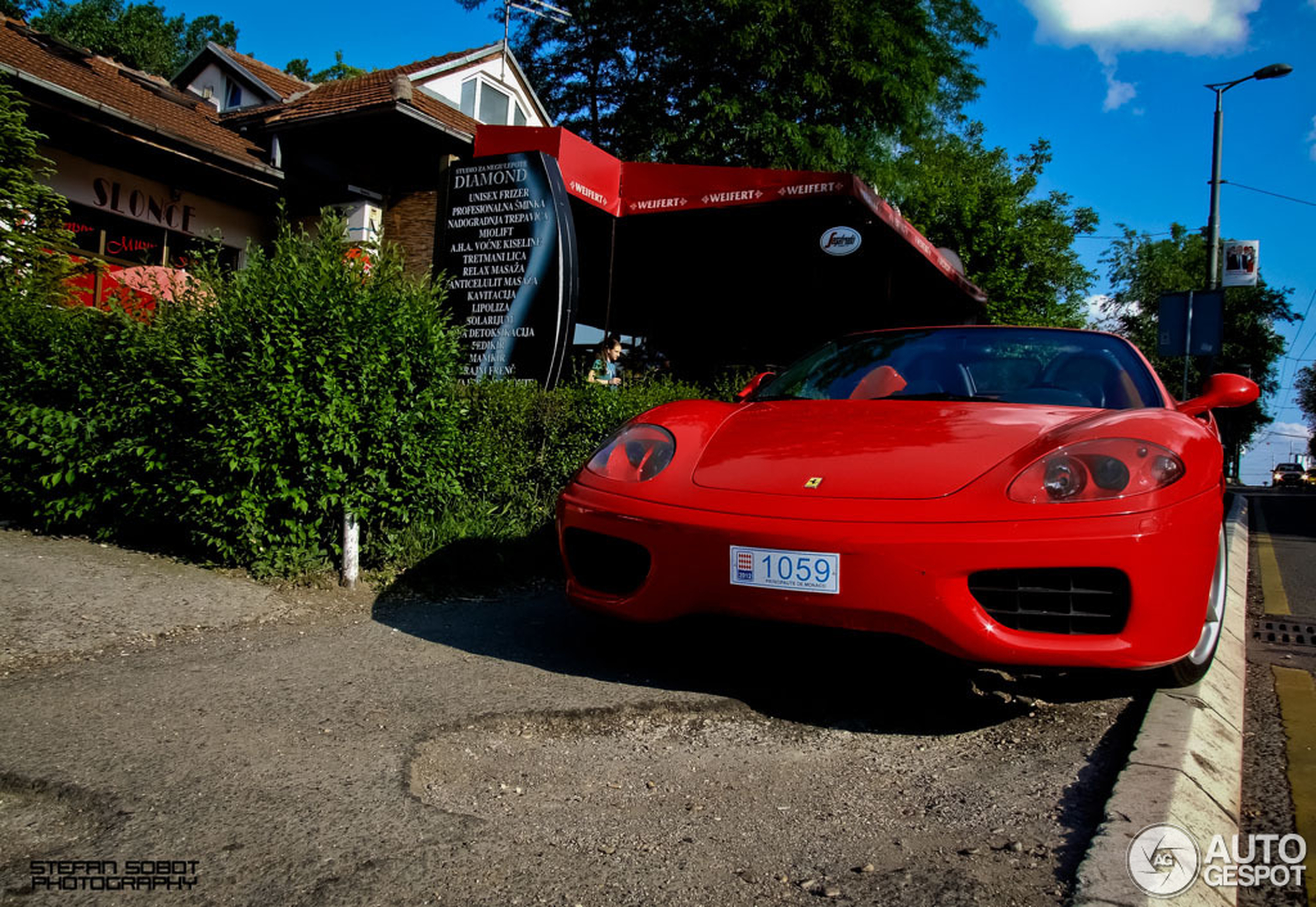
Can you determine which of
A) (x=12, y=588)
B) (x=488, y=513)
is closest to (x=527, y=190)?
(x=488, y=513)

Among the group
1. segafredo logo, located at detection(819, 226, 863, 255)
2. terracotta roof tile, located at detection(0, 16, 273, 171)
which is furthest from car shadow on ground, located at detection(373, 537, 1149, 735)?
terracotta roof tile, located at detection(0, 16, 273, 171)

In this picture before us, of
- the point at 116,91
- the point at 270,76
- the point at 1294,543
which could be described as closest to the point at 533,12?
the point at 270,76

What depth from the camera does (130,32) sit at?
46.8 meters

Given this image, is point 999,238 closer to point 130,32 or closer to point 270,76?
point 270,76

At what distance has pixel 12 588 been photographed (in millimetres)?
3162

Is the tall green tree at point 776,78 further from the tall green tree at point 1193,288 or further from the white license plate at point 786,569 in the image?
the tall green tree at point 1193,288

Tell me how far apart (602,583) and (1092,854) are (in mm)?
1524

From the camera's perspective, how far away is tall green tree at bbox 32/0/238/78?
4303 cm

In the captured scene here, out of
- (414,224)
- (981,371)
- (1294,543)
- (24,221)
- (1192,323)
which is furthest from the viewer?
(1192,323)

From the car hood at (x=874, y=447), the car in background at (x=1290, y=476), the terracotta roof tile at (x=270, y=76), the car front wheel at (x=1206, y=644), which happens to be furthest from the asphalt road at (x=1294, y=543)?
the car in background at (x=1290, y=476)

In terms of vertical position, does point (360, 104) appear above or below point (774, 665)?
above

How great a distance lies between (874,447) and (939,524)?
446mm

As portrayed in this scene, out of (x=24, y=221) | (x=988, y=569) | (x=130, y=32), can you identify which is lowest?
(x=988, y=569)

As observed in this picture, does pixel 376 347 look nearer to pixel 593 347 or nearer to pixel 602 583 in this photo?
pixel 602 583
